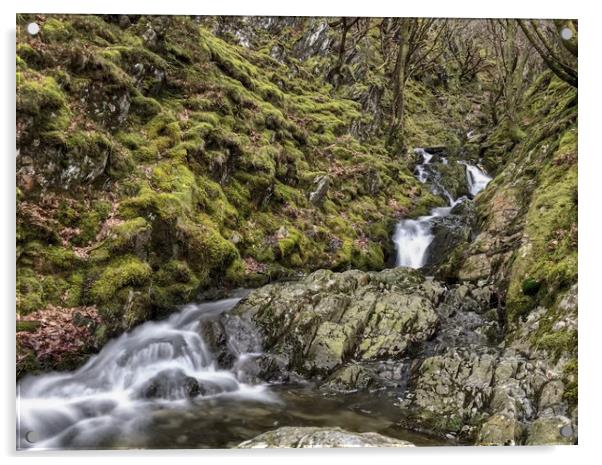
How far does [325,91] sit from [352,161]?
1238 mm

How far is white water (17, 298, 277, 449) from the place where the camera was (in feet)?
14.1

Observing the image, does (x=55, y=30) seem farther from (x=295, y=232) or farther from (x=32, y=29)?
(x=295, y=232)

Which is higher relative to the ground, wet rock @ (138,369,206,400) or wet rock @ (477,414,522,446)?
wet rock @ (138,369,206,400)

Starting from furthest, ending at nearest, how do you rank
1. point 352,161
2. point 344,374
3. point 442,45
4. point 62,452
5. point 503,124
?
1. point 352,161
2. point 503,124
3. point 442,45
4. point 344,374
5. point 62,452

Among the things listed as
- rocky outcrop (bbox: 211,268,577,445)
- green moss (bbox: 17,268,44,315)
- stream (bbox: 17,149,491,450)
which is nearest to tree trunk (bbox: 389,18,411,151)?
rocky outcrop (bbox: 211,268,577,445)

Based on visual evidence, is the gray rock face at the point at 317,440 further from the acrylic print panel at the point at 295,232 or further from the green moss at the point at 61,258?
the green moss at the point at 61,258

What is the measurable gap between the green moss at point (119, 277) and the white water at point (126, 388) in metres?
0.48

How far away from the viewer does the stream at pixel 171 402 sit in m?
4.29

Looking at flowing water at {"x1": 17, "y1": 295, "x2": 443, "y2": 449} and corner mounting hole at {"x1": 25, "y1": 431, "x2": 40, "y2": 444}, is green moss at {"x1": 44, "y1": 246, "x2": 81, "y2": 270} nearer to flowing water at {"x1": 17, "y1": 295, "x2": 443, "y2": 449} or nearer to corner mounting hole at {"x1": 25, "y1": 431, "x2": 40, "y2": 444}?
flowing water at {"x1": 17, "y1": 295, "x2": 443, "y2": 449}

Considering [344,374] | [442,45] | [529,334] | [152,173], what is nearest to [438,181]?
[442,45]

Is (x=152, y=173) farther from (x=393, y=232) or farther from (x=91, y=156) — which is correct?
(x=393, y=232)

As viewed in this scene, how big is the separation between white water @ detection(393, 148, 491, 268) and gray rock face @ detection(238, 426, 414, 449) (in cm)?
228

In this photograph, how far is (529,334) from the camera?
5.05m
